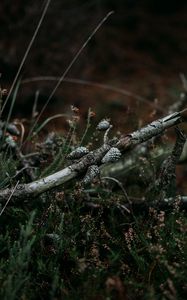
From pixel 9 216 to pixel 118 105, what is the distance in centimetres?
282

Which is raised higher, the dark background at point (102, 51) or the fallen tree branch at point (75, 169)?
the dark background at point (102, 51)

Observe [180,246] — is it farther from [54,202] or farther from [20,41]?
[20,41]

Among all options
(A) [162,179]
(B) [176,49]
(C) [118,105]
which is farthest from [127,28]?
(A) [162,179]

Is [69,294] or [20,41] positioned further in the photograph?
[20,41]

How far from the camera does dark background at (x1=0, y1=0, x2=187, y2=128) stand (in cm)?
432

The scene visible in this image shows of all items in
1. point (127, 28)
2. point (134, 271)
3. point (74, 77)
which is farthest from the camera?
point (127, 28)

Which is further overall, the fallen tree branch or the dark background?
the dark background

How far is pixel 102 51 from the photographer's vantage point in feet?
19.5

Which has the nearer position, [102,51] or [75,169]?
[75,169]

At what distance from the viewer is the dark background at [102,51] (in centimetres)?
432

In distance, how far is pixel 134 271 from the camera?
2.14m

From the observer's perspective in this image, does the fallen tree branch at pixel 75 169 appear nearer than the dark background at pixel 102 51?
Yes

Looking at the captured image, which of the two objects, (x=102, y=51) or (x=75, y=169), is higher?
(x=102, y=51)

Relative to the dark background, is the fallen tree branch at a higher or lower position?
lower
